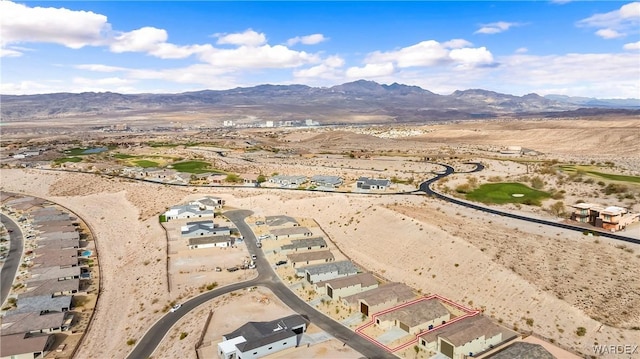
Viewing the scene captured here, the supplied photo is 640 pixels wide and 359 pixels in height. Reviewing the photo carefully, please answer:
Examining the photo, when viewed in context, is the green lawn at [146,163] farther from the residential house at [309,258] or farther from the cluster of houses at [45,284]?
the residential house at [309,258]

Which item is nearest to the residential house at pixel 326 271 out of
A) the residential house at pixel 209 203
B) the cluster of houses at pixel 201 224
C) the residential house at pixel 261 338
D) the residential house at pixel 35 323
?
the residential house at pixel 261 338

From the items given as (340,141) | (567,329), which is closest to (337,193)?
(567,329)

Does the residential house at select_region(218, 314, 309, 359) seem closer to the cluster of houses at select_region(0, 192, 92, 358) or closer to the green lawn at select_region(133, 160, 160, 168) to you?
the cluster of houses at select_region(0, 192, 92, 358)

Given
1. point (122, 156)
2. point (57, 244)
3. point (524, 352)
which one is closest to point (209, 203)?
point (57, 244)

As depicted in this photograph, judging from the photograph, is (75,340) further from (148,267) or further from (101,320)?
(148,267)

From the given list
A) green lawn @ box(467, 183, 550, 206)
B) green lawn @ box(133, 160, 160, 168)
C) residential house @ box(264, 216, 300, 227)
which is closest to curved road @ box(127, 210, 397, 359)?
residential house @ box(264, 216, 300, 227)

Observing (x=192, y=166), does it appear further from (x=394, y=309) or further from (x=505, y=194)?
(x=394, y=309)
